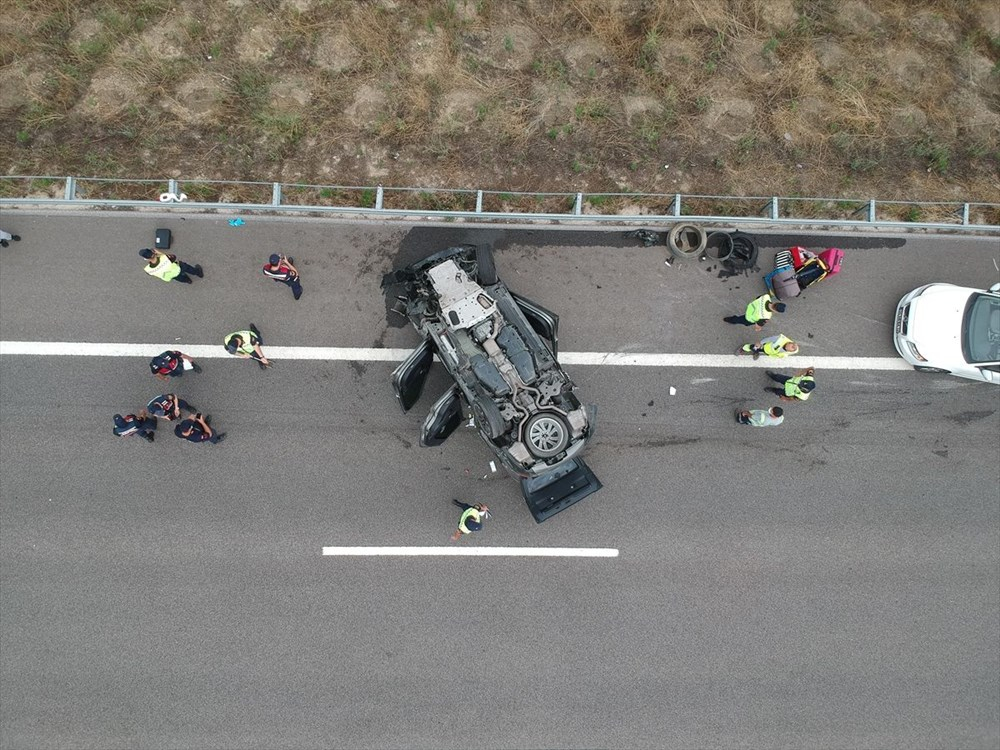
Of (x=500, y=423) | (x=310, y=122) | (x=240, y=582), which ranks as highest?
(x=310, y=122)

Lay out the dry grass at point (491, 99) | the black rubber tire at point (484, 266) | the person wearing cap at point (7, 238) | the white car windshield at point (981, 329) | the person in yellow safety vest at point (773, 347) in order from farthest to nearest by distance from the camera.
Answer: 1. the dry grass at point (491, 99)
2. the person wearing cap at point (7, 238)
3. the white car windshield at point (981, 329)
4. the person in yellow safety vest at point (773, 347)
5. the black rubber tire at point (484, 266)

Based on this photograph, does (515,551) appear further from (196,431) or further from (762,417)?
(196,431)

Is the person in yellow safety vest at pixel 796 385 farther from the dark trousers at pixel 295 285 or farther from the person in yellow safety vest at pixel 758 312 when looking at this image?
the dark trousers at pixel 295 285

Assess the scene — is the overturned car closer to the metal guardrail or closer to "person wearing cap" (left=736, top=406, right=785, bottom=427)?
the metal guardrail

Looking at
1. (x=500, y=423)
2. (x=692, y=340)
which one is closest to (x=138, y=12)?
(x=500, y=423)

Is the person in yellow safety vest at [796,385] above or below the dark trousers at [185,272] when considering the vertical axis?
below

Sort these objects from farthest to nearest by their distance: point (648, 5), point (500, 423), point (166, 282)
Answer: point (648, 5), point (166, 282), point (500, 423)

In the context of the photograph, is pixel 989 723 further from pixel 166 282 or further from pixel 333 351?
pixel 166 282

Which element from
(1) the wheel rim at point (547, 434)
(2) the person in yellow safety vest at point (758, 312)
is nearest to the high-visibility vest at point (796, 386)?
(2) the person in yellow safety vest at point (758, 312)
